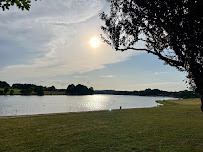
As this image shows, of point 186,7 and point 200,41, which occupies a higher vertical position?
point 186,7

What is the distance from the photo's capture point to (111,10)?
1341 centimetres

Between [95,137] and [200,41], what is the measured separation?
447 inches

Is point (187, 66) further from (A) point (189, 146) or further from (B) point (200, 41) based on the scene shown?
(A) point (189, 146)

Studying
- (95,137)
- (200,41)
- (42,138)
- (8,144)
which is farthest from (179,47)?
(8,144)

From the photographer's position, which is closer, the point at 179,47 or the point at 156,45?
the point at 179,47

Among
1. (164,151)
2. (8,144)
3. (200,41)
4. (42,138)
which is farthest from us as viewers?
(42,138)

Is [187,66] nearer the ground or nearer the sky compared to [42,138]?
nearer the sky

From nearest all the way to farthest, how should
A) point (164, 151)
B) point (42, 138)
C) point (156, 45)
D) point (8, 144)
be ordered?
point (164, 151) < point (156, 45) < point (8, 144) < point (42, 138)

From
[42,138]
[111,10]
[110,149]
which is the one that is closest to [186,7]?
[111,10]

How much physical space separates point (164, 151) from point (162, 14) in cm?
913

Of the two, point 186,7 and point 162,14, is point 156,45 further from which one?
point 186,7

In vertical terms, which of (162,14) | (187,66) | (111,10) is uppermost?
(111,10)

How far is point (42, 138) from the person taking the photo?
49.0ft

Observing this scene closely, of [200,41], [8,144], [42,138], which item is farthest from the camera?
[42,138]
